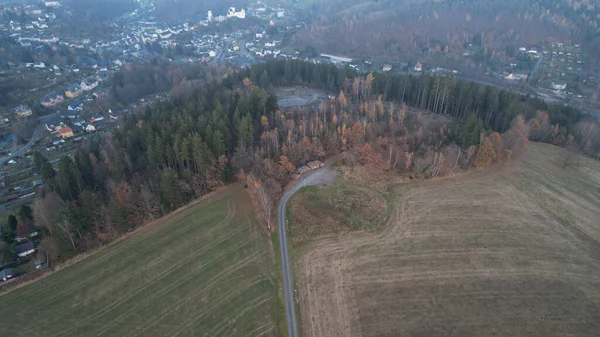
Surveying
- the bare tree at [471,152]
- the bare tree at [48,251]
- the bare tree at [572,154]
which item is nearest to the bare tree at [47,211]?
the bare tree at [48,251]

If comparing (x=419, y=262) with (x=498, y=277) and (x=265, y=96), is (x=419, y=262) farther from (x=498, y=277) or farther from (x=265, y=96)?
(x=265, y=96)

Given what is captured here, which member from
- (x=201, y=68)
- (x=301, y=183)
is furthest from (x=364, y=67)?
(x=301, y=183)

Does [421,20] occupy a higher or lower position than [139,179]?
higher

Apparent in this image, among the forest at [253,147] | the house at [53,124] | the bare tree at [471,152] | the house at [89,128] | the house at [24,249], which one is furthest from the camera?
the house at [89,128]

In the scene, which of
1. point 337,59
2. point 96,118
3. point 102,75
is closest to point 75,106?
point 96,118

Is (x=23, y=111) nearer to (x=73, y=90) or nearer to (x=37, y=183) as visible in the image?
(x=73, y=90)

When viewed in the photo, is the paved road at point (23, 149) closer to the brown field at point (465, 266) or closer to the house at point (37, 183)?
the house at point (37, 183)

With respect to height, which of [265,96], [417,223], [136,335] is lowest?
[136,335]
